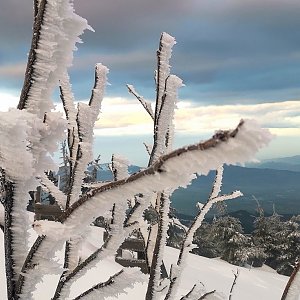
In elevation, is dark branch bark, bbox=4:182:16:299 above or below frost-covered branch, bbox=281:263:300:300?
above

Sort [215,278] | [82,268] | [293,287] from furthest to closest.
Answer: [215,278]
[293,287]
[82,268]

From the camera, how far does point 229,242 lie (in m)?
23.8

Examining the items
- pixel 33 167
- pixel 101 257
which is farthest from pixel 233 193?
pixel 33 167

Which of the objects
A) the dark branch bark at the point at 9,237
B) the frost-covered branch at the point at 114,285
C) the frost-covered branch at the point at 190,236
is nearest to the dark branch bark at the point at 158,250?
the frost-covered branch at the point at 190,236

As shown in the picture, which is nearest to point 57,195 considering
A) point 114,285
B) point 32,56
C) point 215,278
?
point 114,285

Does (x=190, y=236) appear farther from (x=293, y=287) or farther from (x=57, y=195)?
(x=57, y=195)

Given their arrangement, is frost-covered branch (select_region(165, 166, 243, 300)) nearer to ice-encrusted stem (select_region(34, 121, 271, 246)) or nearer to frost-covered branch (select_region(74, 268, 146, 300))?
Result: frost-covered branch (select_region(74, 268, 146, 300))

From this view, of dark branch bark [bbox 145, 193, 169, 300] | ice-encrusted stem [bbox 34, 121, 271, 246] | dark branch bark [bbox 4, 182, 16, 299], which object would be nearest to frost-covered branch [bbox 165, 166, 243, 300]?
dark branch bark [bbox 145, 193, 169, 300]

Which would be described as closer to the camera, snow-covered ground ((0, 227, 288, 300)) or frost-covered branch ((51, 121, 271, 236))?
frost-covered branch ((51, 121, 271, 236))

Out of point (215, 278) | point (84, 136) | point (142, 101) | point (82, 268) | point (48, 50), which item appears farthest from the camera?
point (215, 278)

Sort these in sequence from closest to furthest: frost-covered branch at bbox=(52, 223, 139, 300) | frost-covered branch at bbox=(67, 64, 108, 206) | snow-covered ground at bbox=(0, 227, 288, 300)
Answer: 1. frost-covered branch at bbox=(52, 223, 139, 300)
2. frost-covered branch at bbox=(67, 64, 108, 206)
3. snow-covered ground at bbox=(0, 227, 288, 300)

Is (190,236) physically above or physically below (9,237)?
below

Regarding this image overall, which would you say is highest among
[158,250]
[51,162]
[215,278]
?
[51,162]

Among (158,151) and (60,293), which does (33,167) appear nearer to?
(60,293)
